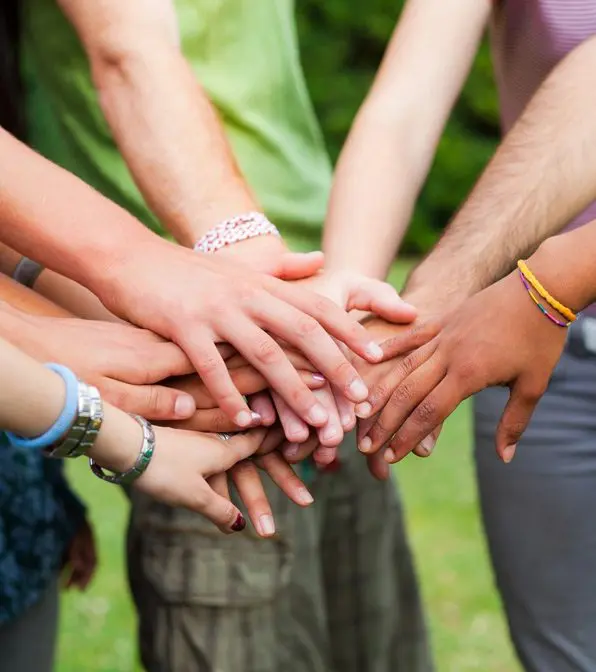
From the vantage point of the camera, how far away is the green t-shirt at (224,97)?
8.61 ft

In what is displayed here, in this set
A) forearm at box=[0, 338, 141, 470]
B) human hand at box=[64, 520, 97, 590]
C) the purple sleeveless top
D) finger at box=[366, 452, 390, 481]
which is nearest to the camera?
forearm at box=[0, 338, 141, 470]

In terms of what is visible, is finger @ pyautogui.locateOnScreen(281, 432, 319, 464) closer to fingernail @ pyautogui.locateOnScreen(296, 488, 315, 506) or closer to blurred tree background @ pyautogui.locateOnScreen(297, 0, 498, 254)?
fingernail @ pyautogui.locateOnScreen(296, 488, 315, 506)

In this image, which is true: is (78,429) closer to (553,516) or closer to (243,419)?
(243,419)

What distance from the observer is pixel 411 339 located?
2242 mm

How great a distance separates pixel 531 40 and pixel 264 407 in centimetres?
89

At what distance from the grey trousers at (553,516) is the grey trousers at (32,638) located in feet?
2.97

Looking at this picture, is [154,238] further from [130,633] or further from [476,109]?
[476,109]

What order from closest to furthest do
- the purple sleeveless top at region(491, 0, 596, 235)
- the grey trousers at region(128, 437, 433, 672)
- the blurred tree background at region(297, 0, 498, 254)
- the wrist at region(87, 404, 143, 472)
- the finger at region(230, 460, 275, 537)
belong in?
the wrist at region(87, 404, 143, 472), the finger at region(230, 460, 275, 537), the purple sleeveless top at region(491, 0, 596, 235), the grey trousers at region(128, 437, 433, 672), the blurred tree background at region(297, 0, 498, 254)

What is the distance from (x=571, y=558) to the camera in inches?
104

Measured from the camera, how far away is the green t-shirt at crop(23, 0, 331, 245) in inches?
103

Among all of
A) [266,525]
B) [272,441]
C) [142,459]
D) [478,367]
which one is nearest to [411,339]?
[478,367]

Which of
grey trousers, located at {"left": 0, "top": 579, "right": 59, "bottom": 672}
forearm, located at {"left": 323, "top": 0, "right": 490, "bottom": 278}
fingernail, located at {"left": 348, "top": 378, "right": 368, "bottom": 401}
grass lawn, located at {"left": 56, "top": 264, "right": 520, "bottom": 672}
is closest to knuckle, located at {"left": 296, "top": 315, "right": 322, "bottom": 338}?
fingernail, located at {"left": 348, "top": 378, "right": 368, "bottom": 401}

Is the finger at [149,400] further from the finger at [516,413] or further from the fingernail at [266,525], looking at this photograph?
the finger at [516,413]

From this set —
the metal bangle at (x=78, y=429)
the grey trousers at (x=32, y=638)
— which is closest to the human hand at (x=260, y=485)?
the metal bangle at (x=78, y=429)
